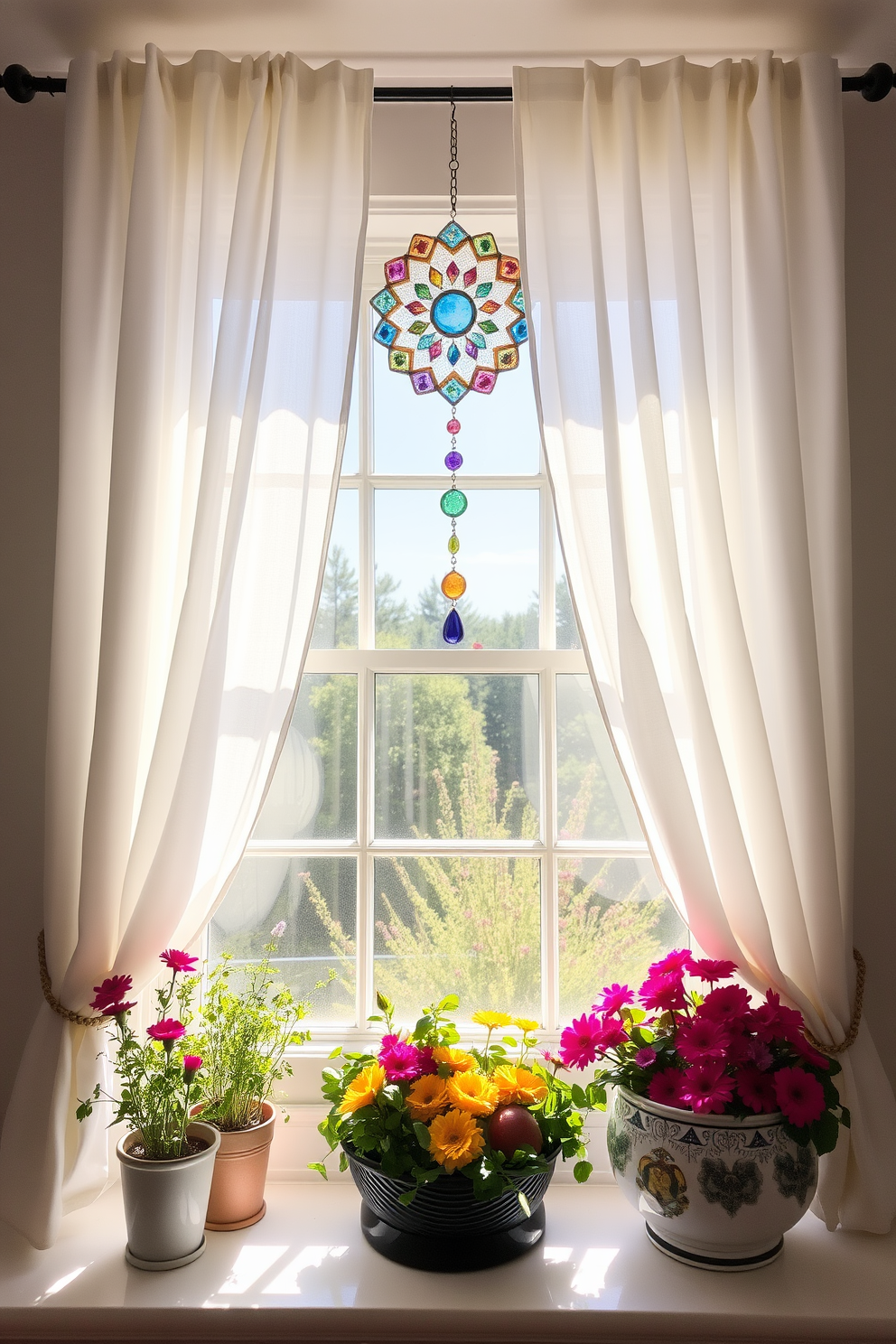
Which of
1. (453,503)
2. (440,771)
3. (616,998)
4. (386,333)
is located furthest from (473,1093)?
(386,333)

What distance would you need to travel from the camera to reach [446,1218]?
4.58ft

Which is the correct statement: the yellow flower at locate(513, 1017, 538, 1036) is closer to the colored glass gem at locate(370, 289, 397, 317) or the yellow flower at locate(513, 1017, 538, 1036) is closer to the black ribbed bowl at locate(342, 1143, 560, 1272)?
the black ribbed bowl at locate(342, 1143, 560, 1272)

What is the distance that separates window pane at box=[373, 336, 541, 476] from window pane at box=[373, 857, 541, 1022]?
836mm

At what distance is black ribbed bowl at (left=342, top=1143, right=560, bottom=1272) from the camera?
139cm

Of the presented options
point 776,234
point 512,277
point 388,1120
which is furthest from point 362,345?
point 388,1120

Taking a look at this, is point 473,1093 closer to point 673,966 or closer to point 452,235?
point 673,966

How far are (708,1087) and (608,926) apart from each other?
485 millimetres

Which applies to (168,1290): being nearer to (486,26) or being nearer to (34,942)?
(34,942)

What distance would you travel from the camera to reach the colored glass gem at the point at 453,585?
1.81 meters

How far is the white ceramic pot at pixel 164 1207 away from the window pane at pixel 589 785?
2.91 ft

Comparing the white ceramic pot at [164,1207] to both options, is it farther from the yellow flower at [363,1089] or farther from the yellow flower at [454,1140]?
the yellow flower at [454,1140]

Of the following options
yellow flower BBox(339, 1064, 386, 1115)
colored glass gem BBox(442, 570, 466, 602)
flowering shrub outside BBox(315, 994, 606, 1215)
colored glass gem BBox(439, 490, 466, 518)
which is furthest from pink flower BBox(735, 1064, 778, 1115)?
colored glass gem BBox(439, 490, 466, 518)

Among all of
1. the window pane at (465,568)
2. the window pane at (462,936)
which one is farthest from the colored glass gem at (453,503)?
the window pane at (462,936)

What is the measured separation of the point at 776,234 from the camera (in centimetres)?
158
